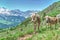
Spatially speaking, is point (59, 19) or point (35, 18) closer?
point (35, 18)

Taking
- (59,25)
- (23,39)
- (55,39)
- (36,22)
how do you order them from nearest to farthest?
(55,39)
(23,39)
(36,22)
(59,25)

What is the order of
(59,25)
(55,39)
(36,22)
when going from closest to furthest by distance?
(55,39) → (36,22) → (59,25)

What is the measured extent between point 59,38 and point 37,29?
47.5ft

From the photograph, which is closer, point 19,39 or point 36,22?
point 19,39

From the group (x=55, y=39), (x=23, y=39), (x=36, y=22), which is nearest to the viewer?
(x=55, y=39)

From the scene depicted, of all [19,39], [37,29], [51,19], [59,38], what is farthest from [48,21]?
[59,38]

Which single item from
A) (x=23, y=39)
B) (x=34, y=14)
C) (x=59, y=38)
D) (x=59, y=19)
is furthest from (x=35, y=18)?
(x=59, y=38)

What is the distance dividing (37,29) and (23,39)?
4.51 metres

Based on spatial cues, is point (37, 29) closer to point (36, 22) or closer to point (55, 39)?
point (36, 22)

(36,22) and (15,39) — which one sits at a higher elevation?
(36,22)

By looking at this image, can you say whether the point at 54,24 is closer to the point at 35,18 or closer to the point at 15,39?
the point at 35,18

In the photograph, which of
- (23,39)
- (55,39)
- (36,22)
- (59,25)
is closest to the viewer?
(55,39)

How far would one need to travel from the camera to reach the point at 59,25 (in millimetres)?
36531

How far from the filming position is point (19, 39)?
32.0 meters
